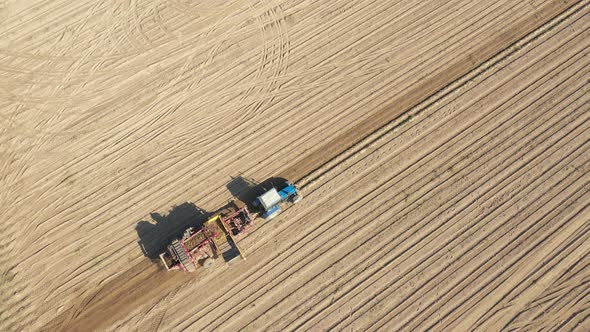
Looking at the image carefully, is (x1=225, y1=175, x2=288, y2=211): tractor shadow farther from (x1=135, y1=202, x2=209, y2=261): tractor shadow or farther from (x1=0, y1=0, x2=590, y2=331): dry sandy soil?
(x1=135, y1=202, x2=209, y2=261): tractor shadow

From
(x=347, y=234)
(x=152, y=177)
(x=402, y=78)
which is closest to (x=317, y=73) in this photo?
(x=402, y=78)

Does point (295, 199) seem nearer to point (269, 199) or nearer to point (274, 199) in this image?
point (274, 199)

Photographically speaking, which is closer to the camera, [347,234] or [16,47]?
[347,234]

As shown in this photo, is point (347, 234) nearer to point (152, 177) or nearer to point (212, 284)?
point (212, 284)

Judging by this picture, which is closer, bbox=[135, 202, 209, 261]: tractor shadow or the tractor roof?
the tractor roof

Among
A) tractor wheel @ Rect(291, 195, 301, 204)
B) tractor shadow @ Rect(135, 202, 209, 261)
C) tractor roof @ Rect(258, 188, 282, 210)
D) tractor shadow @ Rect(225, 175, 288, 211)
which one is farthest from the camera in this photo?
tractor shadow @ Rect(225, 175, 288, 211)

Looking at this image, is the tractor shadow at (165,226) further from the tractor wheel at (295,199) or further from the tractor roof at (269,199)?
the tractor wheel at (295,199)

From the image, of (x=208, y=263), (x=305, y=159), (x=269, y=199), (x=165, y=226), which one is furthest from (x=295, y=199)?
(x=165, y=226)

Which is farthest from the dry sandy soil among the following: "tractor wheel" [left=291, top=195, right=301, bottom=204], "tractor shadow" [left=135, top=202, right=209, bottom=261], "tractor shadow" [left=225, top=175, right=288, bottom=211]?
"tractor wheel" [left=291, top=195, right=301, bottom=204]
